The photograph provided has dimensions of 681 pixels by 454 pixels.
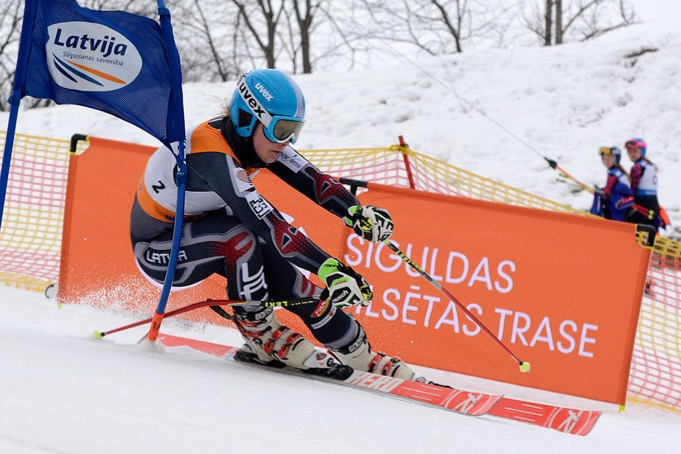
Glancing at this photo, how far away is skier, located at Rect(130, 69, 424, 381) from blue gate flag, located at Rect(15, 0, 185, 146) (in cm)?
23

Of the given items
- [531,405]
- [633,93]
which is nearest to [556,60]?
[633,93]

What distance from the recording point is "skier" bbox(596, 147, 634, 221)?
8.88 metres

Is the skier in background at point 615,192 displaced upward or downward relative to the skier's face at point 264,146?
downward

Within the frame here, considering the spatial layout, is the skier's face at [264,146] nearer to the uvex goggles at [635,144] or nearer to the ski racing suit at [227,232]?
the ski racing suit at [227,232]

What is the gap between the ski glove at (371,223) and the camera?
3975mm

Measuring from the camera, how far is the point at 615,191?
8922 millimetres

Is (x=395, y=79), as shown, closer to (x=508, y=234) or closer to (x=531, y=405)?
(x=508, y=234)

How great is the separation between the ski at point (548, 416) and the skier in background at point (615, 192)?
558 cm

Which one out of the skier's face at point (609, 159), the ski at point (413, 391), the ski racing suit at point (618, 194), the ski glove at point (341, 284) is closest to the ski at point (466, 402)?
the ski at point (413, 391)

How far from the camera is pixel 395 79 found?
1495cm

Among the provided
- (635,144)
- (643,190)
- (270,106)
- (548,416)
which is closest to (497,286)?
(548,416)

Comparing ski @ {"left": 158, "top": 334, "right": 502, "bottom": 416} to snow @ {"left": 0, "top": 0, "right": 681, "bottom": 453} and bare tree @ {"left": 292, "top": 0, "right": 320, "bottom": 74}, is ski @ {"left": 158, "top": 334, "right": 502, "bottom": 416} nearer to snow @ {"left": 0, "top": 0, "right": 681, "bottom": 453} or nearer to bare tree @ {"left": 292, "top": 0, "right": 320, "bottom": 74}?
snow @ {"left": 0, "top": 0, "right": 681, "bottom": 453}

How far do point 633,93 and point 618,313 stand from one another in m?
9.45

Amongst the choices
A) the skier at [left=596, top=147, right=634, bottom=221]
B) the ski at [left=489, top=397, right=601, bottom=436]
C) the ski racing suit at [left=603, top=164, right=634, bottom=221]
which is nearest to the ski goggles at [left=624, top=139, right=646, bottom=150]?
the skier at [left=596, top=147, right=634, bottom=221]
